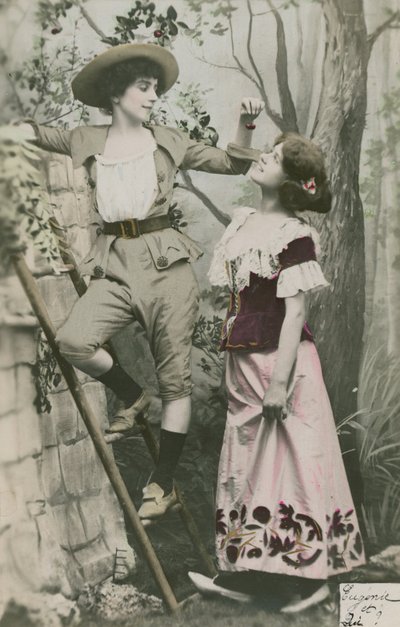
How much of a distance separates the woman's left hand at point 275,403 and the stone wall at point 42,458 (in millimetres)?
863

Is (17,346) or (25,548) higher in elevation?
(17,346)

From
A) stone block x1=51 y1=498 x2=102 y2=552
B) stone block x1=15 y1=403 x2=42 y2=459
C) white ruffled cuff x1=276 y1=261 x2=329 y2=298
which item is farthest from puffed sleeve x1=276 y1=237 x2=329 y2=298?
stone block x1=51 y1=498 x2=102 y2=552

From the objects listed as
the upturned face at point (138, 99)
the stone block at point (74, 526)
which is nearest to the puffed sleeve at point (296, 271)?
the upturned face at point (138, 99)

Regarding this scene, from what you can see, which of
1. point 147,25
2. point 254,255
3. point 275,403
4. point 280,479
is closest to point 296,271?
point 254,255

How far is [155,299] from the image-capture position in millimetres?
4719

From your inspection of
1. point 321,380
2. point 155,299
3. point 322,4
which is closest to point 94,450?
point 155,299

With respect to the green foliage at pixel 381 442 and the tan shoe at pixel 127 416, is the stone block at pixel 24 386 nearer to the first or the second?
the tan shoe at pixel 127 416

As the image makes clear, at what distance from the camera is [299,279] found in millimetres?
4617

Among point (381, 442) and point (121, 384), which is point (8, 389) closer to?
point (121, 384)

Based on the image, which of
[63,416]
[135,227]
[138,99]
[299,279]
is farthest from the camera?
[63,416]

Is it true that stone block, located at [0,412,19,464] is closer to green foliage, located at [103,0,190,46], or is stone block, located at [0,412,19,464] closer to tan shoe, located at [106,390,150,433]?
tan shoe, located at [106,390,150,433]

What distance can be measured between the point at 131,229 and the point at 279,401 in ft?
3.43

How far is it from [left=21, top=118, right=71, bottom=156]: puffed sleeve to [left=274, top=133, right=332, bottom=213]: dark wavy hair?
102 cm

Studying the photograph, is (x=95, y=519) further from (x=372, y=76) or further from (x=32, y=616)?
(x=372, y=76)
